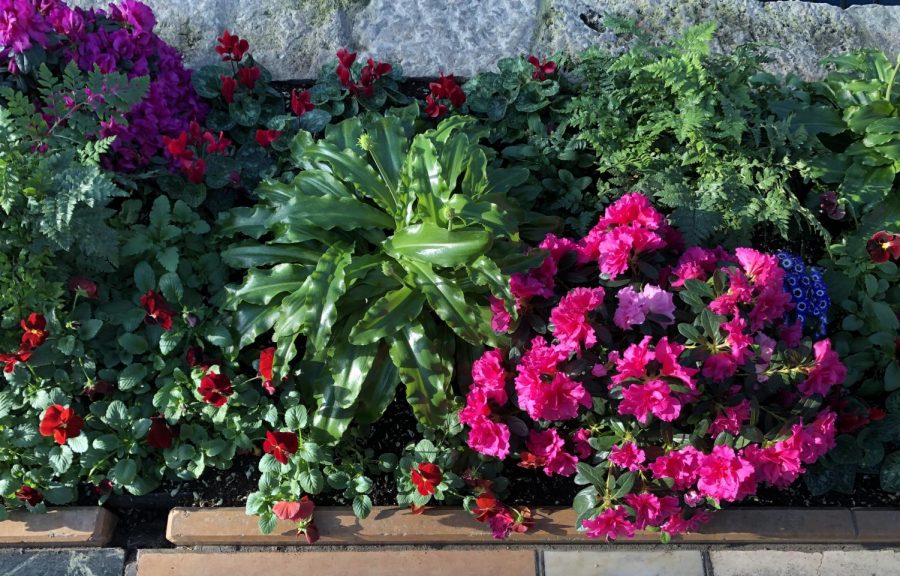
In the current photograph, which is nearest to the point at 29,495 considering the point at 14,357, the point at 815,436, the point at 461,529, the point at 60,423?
the point at 60,423

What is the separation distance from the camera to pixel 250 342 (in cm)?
287

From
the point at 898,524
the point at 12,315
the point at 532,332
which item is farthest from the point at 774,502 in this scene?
the point at 12,315

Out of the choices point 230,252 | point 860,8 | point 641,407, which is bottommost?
point 641,407

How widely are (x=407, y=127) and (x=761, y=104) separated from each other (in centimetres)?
136

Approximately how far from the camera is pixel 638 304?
260 cm

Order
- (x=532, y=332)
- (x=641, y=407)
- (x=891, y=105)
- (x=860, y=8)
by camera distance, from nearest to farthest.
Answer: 1. (x=641, y=407)
2. (x=532, y=332)
3. (x=891, y=105)
4. (x=860, y=8)

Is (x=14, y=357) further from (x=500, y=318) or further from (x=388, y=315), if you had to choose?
(x=500, y=318)

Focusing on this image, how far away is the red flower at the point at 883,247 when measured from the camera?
2.98 m

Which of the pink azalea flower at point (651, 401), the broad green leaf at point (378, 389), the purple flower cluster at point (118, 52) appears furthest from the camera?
the purple flower cluster at point (118, 52)

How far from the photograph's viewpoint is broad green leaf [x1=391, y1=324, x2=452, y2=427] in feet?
9.04

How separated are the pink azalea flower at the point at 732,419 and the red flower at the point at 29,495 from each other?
2059 millimetres

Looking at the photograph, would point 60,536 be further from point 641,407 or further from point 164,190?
point 641,407

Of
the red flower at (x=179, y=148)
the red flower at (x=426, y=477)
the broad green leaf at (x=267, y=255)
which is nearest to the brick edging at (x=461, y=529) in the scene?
the red flower at (x=426, y=477)

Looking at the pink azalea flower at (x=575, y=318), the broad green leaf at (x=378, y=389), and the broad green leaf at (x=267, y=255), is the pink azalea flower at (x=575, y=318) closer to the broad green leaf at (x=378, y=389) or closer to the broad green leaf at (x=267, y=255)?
the broad green leaf at (x=378, y=389)
